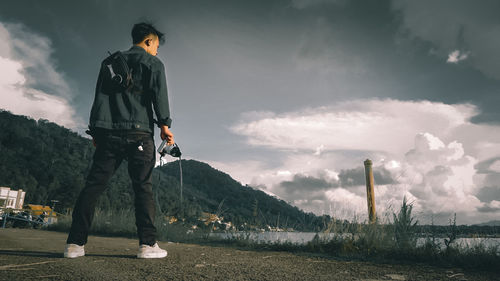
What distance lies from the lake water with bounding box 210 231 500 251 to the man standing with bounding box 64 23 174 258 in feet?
9.00

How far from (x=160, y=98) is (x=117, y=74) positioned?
47 cm

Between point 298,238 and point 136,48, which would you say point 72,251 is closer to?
point 136,48

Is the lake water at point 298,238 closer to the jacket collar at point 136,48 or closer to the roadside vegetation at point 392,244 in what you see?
the roadside vegetation at point 392,244

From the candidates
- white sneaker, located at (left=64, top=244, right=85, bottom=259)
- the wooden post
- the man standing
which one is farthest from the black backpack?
the wooden post

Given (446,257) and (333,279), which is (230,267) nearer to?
(333,279)

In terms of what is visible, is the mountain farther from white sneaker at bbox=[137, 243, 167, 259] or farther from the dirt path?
the dirt path

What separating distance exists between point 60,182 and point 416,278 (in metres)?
92.3

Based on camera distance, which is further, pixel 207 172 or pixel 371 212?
pixel 207 172

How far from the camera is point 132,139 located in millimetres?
2738

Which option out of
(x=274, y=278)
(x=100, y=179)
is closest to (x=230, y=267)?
(x=274, y=278)

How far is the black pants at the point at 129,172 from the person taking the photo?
266 centimetres

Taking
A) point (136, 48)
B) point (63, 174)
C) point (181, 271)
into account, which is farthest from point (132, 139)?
point (63, 174)

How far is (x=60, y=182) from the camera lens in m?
78.1

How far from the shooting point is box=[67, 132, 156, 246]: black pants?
105 inches
